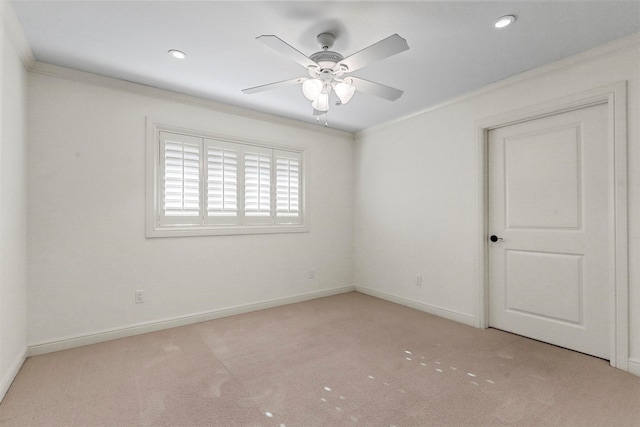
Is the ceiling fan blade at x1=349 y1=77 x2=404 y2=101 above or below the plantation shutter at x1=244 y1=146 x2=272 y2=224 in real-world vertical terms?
above

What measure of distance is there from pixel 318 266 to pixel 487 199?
92.3 inches

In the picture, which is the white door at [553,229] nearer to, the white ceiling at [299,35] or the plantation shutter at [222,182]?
the white ceiling at [299,35]

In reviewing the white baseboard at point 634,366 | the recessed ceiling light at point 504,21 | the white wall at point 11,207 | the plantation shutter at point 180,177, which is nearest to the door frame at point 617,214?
the white baseboard at point 634,366

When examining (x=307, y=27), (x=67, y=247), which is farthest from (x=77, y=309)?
(x=307, y=27)

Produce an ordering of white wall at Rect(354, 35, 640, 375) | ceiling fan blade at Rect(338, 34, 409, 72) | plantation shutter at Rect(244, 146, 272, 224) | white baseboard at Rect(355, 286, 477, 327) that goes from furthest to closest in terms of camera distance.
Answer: plantation shutter at Rect(244, 146, 272, 224)
white baseboard at Rect(355, 286, 477, 327)
white wall at Rect(354, 35, 640, 375)
ceiling fan blade at Rect(338, 34, 409, 72)

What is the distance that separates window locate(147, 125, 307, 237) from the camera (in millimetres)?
3221

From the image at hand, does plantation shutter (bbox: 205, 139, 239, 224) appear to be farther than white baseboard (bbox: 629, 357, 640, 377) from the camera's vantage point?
Yes

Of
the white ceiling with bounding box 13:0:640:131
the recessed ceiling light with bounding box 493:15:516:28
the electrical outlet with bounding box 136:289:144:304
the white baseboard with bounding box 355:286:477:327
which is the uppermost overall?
the white ceiling with bounding box 13:0:640:131

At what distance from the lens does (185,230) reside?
3324 millimetres

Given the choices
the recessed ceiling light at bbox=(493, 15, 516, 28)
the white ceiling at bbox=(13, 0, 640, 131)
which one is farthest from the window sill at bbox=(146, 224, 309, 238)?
the recessed ceiling light at bbox=(493, 15, 516, 28)

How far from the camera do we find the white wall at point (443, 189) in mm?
2277

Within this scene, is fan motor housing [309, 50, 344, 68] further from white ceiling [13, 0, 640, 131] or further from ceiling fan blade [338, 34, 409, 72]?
white ceiling [13, 0, 640, 131]

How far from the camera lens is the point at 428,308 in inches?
146

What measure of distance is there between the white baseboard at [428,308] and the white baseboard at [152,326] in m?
0.83
